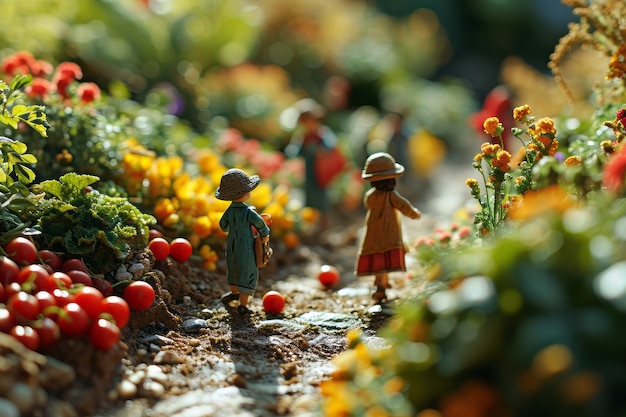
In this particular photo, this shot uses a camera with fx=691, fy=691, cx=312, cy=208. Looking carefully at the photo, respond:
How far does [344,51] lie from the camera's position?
36.2 ft

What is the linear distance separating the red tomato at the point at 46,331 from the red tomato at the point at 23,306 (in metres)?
0.05

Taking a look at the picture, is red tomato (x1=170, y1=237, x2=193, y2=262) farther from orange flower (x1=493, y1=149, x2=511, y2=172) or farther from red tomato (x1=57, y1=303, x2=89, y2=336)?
orange flower (x1=493, y1=149, x2=511, y2=172)

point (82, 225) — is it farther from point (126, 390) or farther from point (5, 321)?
point (126, 390)

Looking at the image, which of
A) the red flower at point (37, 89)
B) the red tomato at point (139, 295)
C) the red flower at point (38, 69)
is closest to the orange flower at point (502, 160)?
the red tomato at point (139, 295)

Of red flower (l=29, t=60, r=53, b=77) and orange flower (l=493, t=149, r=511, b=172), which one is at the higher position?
red flower (l=29, t=60, r=53, b=77)

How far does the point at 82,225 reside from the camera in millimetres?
3953

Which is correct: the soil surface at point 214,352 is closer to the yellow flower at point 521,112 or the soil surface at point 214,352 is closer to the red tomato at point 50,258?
the red tomato at point 50,258

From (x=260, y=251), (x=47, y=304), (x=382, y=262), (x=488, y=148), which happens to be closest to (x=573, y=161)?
(x=488, y=148)

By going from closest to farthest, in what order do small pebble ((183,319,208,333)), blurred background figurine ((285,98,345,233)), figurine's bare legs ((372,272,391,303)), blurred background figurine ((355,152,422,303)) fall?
small pebble ((183,319,208,333)) → blurred background figurine ((355,152,422,303)) → figurine's bare legs ((372,272,391,303)) → blurred background figurine ((285,98,345,233))

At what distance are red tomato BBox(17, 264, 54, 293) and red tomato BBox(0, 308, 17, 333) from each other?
207 mm

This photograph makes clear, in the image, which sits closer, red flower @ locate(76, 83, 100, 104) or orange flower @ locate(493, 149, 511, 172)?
orange flower @ locate(493, 149, 511, 172)

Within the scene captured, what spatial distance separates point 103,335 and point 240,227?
116 cm

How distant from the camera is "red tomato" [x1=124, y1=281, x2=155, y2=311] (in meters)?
3.72

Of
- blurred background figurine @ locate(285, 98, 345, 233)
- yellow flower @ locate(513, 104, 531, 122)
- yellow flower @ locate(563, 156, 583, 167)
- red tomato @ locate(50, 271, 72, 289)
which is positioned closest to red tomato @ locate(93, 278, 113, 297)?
red tomato @ locate(50, 271, 72, 289)
